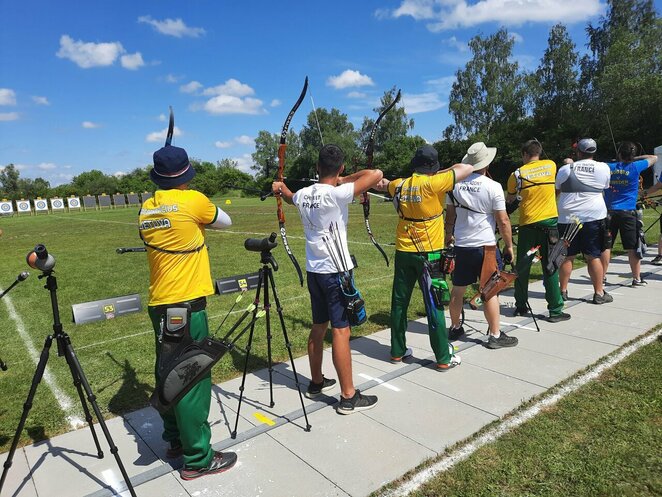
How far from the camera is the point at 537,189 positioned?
17.0 ft

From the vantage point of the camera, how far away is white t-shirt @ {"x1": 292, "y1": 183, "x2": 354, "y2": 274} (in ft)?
10.6

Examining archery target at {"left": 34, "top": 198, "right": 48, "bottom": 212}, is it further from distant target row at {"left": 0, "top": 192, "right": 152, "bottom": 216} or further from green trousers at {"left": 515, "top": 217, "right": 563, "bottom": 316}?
green trousers at {"left": 515, "top": 217, "right": 563, "bottom": 316}

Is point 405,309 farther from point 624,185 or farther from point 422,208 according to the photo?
point 624,185

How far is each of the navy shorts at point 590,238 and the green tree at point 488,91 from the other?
4168 cm

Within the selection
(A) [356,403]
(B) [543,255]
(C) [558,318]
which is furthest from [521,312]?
(A) [356,403]

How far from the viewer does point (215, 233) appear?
56.9 ft

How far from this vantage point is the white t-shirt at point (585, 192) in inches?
219

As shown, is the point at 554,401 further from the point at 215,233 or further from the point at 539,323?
the point at 215,233

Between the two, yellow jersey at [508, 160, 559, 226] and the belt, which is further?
Answer: yellow jersey at [508, 160, 559, 226]

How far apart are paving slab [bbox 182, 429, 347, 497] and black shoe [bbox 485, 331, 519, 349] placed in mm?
2326

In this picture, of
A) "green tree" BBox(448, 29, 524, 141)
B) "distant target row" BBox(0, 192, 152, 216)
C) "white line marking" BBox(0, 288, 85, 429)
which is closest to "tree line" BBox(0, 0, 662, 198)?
"green tree" BBox(448, 29, 524, 141)

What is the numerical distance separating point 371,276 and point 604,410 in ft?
17.4

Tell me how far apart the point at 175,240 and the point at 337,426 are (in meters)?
1.73

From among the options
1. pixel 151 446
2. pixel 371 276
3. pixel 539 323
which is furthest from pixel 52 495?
pixel 371 276
